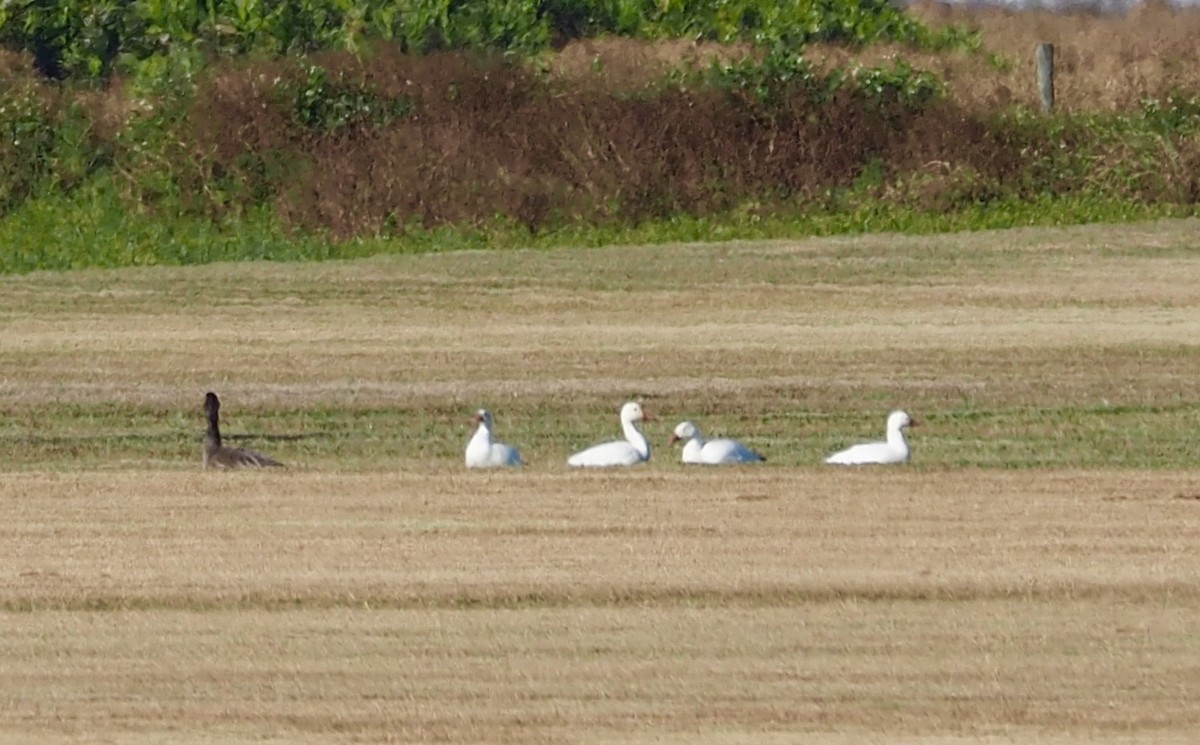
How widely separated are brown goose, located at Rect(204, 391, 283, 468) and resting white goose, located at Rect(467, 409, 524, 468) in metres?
1.00

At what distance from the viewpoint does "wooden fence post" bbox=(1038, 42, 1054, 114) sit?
28906 mm

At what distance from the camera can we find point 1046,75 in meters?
29.2

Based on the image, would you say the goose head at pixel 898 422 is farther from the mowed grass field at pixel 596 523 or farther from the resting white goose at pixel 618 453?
the resting white goose at pixel 618 453

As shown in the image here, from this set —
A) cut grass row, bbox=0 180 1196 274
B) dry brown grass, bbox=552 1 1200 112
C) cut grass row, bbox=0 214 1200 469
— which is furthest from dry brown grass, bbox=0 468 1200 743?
dry brown grass, bbox=552 1 1200 112

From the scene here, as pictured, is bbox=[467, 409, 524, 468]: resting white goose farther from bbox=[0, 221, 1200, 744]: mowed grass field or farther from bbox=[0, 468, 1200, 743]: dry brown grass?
bbox=[0, 468, 1200, 743]: dry brown grass

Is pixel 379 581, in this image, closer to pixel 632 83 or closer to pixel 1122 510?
pixel 1122 510

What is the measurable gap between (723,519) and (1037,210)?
635 inches

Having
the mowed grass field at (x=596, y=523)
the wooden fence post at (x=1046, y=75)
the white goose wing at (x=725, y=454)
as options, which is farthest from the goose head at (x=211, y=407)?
the wooden fence post at (x=1046, y=75)

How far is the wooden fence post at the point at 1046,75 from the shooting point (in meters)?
28.9

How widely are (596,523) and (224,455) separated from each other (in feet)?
9.49

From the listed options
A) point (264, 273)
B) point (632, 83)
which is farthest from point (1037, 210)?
point (264, 273)

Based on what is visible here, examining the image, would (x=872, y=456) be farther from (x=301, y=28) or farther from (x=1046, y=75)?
(x=301, y=28)

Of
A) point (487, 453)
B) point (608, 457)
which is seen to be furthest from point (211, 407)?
point (608, 457)

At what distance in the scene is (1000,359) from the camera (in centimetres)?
1875
